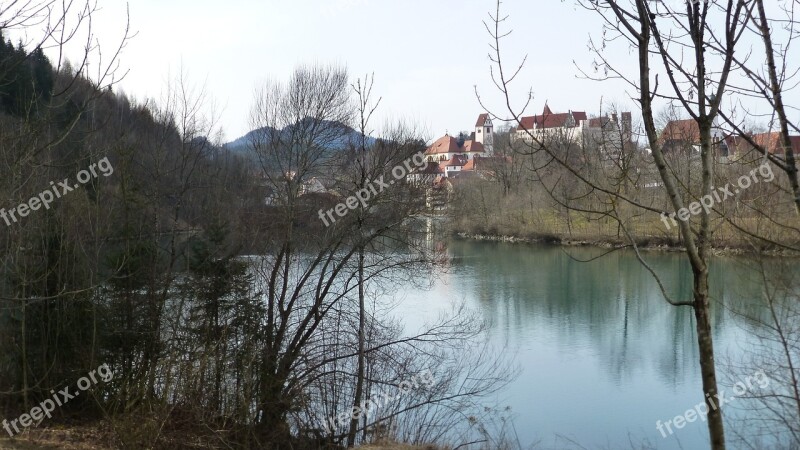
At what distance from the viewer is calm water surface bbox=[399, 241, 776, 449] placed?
36.6ft

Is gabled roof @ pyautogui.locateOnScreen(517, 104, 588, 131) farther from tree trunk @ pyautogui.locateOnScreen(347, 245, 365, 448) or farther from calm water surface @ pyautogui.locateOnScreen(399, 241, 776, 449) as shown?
tree trunk @ pyautogui.locateOnScreen(347, 245, 365, 448)

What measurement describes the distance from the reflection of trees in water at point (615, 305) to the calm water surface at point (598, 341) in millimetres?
33


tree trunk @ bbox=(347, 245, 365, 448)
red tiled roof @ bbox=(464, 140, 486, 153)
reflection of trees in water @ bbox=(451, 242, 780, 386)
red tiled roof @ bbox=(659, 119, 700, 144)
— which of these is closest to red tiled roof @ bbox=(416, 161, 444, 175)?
tree trunk @ bbox=(347, 245, 365, 448)

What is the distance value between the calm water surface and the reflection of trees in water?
3cm

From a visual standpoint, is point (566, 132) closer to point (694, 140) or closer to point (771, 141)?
point (694, 140)

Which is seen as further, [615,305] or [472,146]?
[472,146]

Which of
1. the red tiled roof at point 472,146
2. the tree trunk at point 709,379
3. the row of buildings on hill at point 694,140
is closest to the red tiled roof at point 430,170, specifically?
the row of buildings on hill at point 694,140

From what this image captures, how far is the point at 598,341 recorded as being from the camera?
15.9 metres

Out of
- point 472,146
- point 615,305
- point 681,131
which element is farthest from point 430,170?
point 472,146

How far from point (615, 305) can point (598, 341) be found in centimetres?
393

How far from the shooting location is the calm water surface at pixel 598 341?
11141 mm

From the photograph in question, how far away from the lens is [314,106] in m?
12.7

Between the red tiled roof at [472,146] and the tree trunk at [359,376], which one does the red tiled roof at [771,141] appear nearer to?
the tree trunk at [359,376]

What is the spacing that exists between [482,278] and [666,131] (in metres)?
19.5
